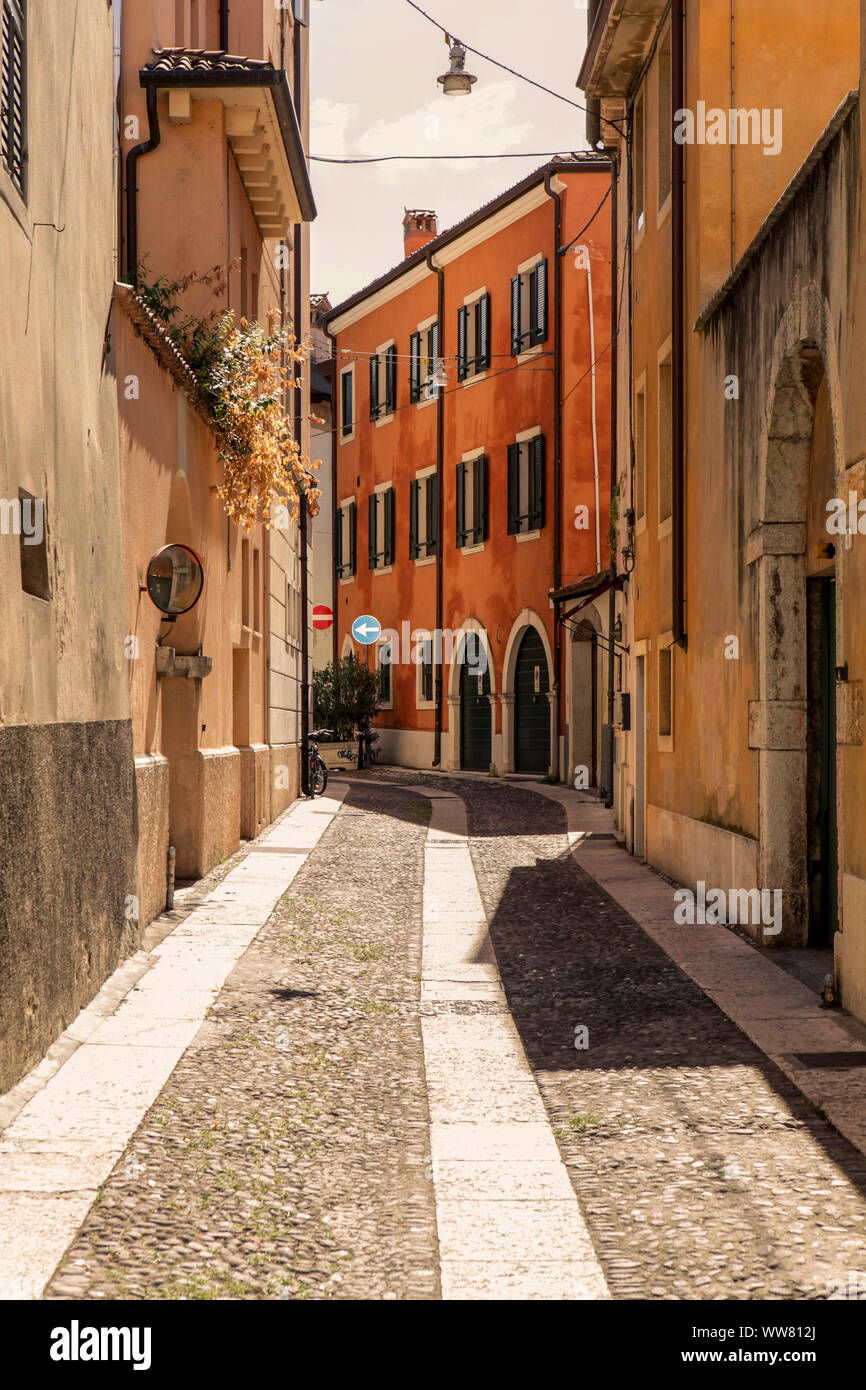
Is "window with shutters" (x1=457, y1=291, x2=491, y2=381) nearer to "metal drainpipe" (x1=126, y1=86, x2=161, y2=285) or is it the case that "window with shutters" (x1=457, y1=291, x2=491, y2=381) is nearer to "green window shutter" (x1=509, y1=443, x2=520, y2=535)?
"green window shutter" (x1=509, y1=443, x2=520, y2=535)

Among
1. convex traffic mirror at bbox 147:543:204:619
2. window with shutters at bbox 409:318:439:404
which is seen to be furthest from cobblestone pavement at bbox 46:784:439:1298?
window with shutters at bbox 409:318:439:404

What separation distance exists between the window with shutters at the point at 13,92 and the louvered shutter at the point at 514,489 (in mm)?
21857

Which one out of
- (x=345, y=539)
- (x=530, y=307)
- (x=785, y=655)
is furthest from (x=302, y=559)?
(x=785, y=655)

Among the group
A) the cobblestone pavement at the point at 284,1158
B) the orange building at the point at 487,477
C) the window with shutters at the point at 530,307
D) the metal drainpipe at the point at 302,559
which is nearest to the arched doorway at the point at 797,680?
the cobblestone pavement at the point at 284,1158

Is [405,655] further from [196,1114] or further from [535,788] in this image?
[196,1114]

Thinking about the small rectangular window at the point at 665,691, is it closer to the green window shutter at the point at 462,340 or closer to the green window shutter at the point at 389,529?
the green window shutter at the point at 462,340

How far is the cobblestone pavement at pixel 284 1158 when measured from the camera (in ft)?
13.0

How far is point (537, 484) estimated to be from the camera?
88.6 ft

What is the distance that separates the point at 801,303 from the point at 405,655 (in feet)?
83.7

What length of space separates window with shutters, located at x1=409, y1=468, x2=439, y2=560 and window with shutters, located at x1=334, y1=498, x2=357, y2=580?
4001 mm

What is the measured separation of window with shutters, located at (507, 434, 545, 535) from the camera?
2695 cm

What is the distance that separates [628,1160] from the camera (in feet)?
16.5

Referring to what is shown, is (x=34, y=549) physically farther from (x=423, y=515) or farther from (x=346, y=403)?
(x=346, y=403)
